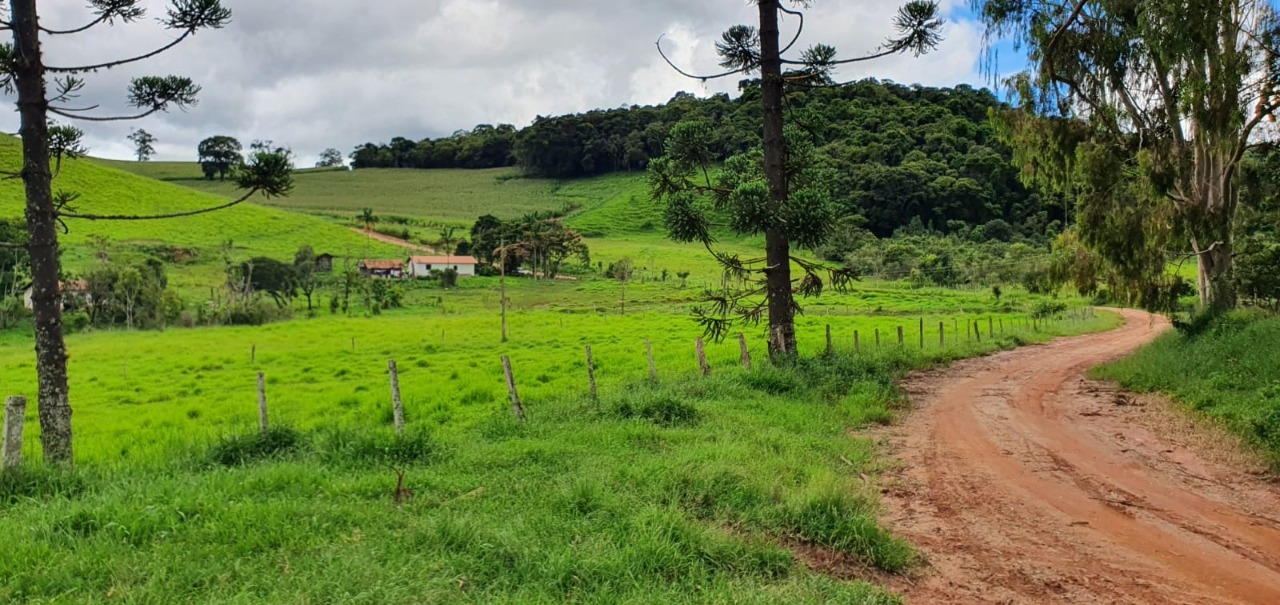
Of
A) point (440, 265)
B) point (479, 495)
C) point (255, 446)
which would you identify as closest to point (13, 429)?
point (255, 446)

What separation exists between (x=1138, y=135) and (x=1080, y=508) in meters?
12.7

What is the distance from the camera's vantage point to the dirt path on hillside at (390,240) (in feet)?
282

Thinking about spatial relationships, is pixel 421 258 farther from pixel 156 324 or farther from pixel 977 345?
pixel 977 345

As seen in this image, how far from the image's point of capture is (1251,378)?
11.0 metres

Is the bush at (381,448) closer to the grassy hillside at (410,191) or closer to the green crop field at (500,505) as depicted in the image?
the green crop field at (500,505)

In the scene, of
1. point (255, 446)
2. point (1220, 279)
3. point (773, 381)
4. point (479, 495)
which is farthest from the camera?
point (1220, 279)

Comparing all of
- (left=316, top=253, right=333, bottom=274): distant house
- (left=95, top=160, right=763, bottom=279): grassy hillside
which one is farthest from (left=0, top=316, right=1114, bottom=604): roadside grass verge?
(left=316, top=253, right=333, bottom=274): distant house

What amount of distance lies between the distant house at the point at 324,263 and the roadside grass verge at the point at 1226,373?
2749 inches

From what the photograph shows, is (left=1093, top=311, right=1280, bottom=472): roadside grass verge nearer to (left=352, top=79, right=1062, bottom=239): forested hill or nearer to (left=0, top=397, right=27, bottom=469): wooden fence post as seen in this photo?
(left=0, top=397, right=27, bottom=469): wooden fence post

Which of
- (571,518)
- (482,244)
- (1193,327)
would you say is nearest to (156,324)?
(482,244)

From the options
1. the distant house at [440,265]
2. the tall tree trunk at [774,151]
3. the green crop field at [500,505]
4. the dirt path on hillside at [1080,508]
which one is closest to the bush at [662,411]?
the green crop field at [500,505]

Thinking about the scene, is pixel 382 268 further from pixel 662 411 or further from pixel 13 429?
pixel 13 429

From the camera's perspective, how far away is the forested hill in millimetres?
91562

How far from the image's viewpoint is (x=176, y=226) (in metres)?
78.1
